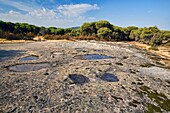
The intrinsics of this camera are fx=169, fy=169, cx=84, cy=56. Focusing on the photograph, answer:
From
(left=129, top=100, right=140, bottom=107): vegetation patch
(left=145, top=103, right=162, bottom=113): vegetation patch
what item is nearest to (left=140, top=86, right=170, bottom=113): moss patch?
(left=145, top=103, right=162, bottom=113): vegetation patch

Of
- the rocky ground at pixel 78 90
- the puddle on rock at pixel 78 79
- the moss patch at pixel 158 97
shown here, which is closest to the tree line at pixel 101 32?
the rocky ground at pixel 78 90

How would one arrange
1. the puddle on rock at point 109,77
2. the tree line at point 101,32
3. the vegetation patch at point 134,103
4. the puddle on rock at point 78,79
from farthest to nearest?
1. the tree line at point 101,32
2. the puddle on rock at point 109,77
3. the puddle on rock at point 78,79
4. the vegetation patch at point 134,103

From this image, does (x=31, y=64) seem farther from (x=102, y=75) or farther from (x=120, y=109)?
(x=120, y=109)

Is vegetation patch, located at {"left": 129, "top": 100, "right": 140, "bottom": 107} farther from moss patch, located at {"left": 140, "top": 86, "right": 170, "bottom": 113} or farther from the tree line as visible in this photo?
the tree line

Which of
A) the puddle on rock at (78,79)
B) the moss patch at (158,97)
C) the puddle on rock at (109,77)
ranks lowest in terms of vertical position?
the moss patch at (158,97)

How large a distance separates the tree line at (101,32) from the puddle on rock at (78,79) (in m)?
55.1

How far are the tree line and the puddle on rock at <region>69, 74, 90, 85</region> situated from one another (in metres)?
55.1

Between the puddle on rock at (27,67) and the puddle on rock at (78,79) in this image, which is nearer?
the puddle on rock at (78,79)

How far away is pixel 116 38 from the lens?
96500mm

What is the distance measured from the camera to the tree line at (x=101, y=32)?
76644 mm

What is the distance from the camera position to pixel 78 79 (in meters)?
18.0

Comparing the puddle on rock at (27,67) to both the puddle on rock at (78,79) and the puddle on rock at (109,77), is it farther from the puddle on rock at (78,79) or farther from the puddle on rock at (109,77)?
the puddle on rock at (109,77)

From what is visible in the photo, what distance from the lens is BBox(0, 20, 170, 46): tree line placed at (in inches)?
Answer: 3017

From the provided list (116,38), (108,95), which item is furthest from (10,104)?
(116,38)
